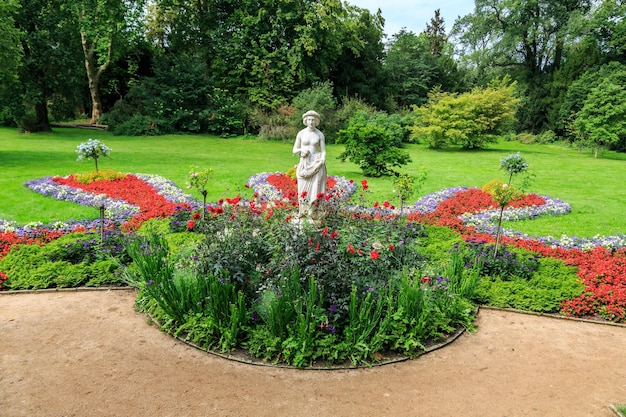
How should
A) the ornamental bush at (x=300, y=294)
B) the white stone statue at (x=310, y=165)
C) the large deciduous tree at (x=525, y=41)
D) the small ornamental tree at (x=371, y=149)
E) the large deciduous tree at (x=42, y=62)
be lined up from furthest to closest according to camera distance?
the large deciduous tree at (x=525, y=41), the large deciduous tree at (x=42, y=62), the small ornamental tree at (x=371, y=149), the white stone statue at (x=310, y=165), the ornamental bush at (x=300, y=294)

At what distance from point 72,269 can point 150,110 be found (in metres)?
26.3

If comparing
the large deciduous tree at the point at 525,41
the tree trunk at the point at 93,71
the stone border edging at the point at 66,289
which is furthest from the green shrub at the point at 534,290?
the large deciduous tree at the point at 525,41

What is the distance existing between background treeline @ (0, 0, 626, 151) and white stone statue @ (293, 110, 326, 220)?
19536 millimetres

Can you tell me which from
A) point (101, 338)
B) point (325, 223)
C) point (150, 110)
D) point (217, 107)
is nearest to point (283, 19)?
point (217, 107)

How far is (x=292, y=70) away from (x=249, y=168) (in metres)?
16.9

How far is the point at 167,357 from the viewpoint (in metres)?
4.91

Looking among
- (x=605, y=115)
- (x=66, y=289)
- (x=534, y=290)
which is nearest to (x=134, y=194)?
(x=66, y=289)

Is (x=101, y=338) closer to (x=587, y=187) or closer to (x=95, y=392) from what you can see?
Answer: (x=95, y=392)

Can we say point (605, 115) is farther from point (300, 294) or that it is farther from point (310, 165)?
point (300, 294)

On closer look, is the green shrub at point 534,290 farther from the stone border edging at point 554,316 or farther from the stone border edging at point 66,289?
the stone border edging at point 66,289

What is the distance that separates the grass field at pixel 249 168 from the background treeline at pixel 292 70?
91.5 inches

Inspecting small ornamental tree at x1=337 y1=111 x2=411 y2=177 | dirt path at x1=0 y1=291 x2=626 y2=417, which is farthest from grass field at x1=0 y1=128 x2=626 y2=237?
dirt path at x1=0 y1=291 x2=626 y2=417

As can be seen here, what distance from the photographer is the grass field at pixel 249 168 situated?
10.9 m

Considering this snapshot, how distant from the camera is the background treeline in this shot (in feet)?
85.2
